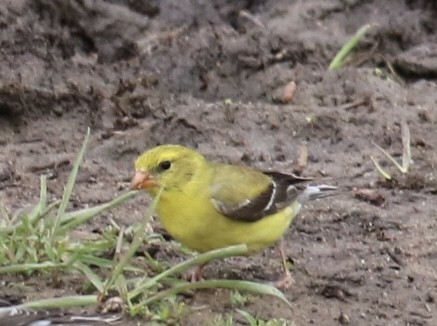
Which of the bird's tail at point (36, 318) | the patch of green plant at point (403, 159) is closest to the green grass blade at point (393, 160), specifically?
the patch of green plant at point (403, 159)

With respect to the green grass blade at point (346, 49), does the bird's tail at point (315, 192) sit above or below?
above

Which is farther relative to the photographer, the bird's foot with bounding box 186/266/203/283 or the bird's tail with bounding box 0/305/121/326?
the bird's foot with bounding box 186/266/203/283

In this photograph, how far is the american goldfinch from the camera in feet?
21.1

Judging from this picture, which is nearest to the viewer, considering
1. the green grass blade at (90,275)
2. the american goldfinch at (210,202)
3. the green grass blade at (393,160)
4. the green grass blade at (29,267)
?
the green grass blade at (90,275)

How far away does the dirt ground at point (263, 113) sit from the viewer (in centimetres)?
683

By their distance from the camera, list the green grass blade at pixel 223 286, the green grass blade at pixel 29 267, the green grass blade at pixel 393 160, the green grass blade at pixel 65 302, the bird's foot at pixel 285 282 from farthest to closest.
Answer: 1. the green grass blade at pixel 393 160
2. the bird's foot at pixel 285 282
3. the green grass blade at pixel 29 267
4. the green grass blade at pixel 223 286
5. the green grass blade at pixel 65 302

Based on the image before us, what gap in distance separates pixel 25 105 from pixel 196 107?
43.4 inches

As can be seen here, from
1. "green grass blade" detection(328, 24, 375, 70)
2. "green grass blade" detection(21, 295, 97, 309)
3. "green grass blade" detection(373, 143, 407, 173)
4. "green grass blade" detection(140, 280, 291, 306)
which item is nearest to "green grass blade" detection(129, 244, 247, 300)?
"green grass blade" detection(140, 280, 291, 306)

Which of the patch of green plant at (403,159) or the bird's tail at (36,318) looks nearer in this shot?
the bird's tail at (36,318)

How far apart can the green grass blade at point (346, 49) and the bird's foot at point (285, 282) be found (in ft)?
12.0

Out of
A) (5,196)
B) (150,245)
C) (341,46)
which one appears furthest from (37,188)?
(341,46)

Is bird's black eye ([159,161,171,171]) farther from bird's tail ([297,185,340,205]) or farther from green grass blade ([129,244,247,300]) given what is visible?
bird's tail ([297,185,340,205])

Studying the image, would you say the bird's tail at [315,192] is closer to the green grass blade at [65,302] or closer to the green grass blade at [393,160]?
the green grass blade at [393,160]

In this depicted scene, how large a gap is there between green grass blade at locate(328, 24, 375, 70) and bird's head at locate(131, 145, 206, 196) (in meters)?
3.60
